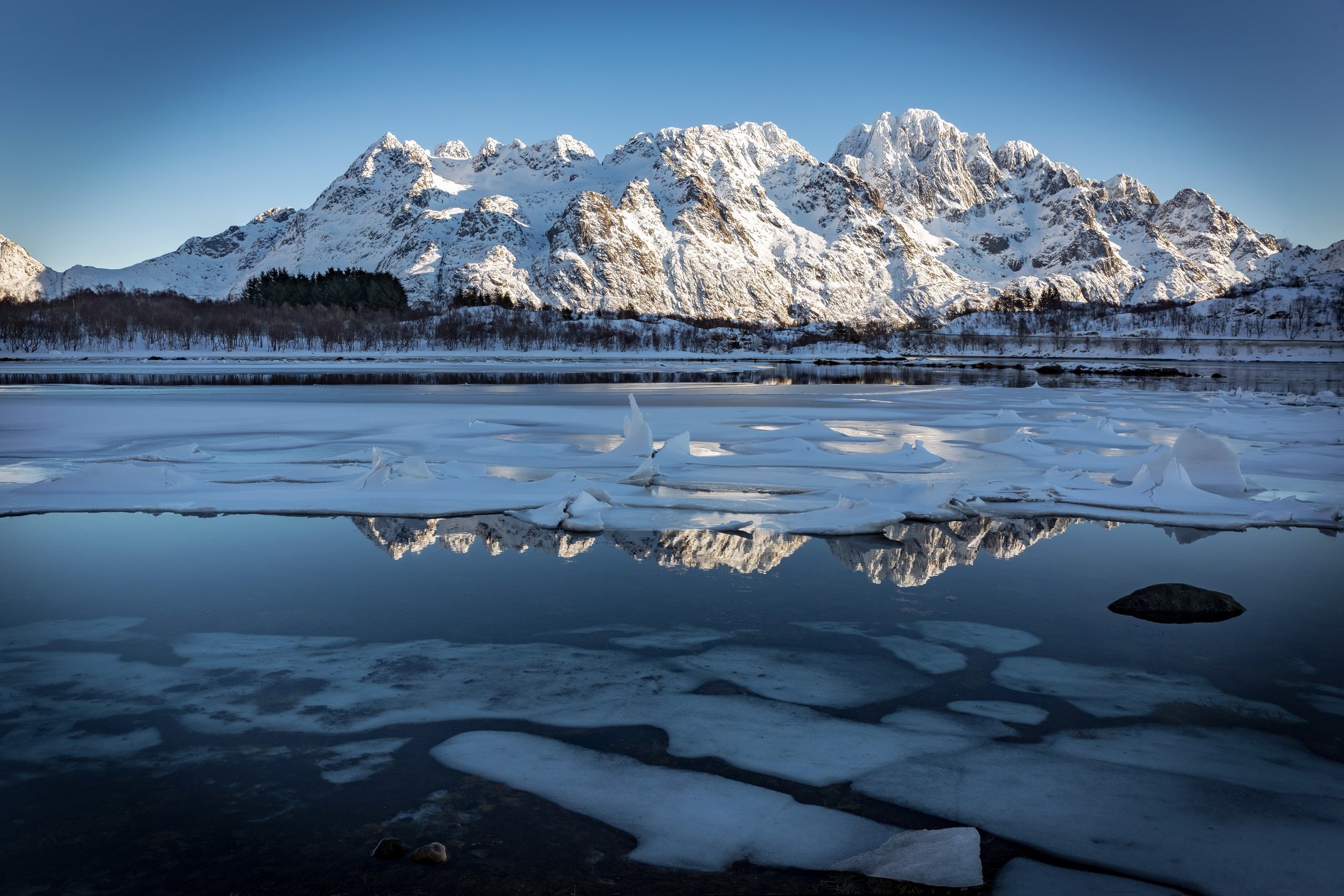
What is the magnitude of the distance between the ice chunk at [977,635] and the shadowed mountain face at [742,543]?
129 centimetres

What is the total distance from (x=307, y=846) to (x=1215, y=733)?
16.5ft

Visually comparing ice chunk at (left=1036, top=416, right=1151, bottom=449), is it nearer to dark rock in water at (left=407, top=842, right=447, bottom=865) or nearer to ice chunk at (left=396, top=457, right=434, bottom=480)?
Answer: ice chunk at (left=396, top=457, right=434, bottom=480)

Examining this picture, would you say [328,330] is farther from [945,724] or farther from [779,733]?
[945,724]

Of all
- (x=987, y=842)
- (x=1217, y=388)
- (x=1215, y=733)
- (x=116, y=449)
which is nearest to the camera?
(x=987, y=842)

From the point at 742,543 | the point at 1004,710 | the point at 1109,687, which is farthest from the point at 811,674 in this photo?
the point at 742,543

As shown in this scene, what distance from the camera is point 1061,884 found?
387 cm

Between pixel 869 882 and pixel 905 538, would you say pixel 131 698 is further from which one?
pixel 905 538

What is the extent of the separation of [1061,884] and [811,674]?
2.49 m

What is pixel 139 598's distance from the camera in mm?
8094

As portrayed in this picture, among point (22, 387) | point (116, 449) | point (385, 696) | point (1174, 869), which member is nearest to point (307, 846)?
point (385, 696)

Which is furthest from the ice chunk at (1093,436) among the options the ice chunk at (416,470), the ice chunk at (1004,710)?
the ice chunk at (1004,710)

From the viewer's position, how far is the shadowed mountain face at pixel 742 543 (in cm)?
934

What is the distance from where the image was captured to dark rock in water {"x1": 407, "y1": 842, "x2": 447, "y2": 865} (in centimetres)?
391

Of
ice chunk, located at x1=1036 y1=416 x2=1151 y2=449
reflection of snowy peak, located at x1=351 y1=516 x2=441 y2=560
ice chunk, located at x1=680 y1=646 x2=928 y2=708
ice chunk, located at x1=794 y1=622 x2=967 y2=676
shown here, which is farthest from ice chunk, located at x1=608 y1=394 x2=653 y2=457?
ice chunk, located at x1=680 y1=646 x2=928 y2=708
